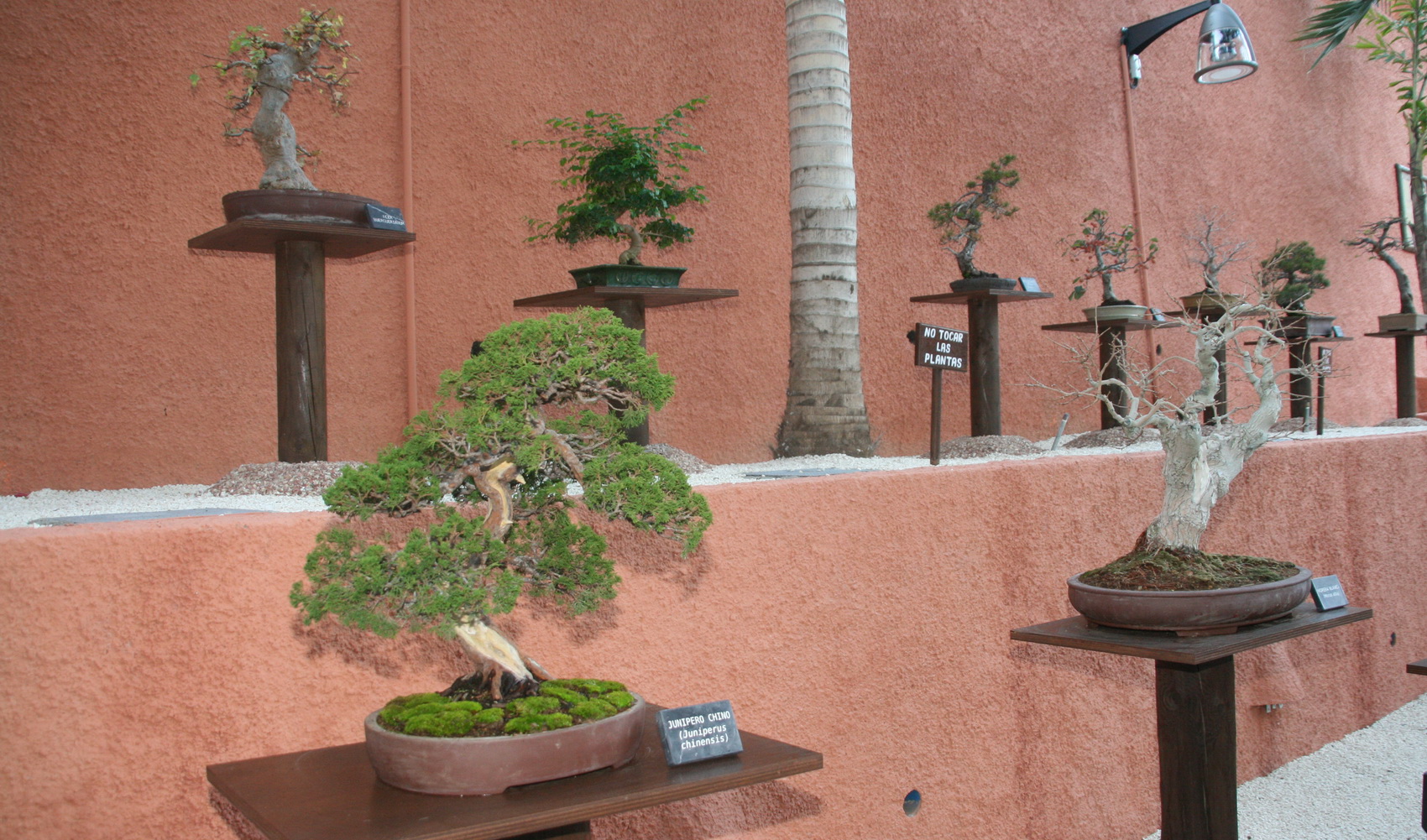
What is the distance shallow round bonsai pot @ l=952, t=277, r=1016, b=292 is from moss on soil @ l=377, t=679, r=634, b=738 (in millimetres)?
3003

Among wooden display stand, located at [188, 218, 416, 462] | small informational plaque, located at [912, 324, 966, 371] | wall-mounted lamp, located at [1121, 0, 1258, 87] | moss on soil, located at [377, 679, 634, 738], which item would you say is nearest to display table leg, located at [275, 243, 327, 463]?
wooden display stand, located at [188, 218, 416, 462]

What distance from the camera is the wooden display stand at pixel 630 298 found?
2863 mm

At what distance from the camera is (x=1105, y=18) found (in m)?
6.05

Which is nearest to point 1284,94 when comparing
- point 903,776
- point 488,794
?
point 903,776

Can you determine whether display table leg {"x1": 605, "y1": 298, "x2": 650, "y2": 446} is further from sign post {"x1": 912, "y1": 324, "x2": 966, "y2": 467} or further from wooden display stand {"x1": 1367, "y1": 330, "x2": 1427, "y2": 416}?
wooden display stand {"x1": 1367, "y1": 330, "x2": 1427, "y2": 416}

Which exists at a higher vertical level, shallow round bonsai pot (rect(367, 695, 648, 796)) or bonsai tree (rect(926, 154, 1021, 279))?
bonsai tree (rect(926, 154, 1021, 279))

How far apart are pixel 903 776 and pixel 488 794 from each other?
141cm

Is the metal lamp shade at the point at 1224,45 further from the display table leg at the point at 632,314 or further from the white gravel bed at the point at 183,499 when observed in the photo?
the display table leg at the point at 632,314

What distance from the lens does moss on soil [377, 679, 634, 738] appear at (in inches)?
47.5

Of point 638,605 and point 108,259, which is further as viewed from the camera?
point 108,259

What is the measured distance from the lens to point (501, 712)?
4.08 feet

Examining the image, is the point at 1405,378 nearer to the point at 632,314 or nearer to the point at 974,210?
the point at 974,210

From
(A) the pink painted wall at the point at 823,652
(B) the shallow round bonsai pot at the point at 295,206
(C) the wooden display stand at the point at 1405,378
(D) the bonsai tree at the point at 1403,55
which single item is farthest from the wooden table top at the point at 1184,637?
(D) the bonsai tree at the point at 1403,55

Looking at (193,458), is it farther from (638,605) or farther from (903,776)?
(903,776)
